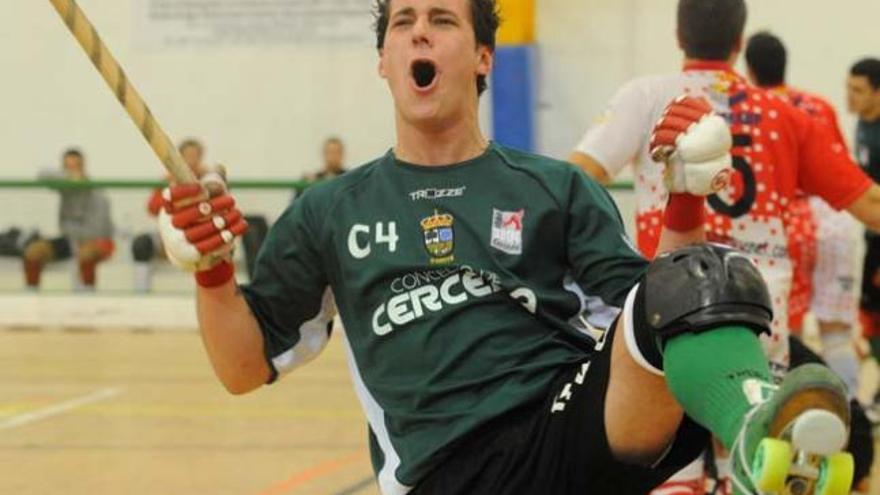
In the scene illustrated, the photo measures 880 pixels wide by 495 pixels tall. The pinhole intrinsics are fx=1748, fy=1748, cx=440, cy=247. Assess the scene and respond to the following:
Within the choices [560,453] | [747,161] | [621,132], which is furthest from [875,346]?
[560,453]

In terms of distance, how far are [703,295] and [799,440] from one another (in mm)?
390

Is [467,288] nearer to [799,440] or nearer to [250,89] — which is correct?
[799,440]

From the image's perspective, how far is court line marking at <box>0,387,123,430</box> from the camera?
848 centimetres

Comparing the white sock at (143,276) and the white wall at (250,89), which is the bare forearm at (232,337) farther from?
the white wall at (250,89)

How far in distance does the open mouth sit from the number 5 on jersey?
0.99 feet

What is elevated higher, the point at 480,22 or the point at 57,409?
the point at 480,22

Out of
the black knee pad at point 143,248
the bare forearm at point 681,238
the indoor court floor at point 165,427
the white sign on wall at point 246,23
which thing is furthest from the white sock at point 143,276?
the bare forearm at point 681,238

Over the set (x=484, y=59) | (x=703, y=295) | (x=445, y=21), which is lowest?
(x=703, y=295)

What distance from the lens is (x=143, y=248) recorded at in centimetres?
1210

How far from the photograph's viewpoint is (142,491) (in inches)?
263

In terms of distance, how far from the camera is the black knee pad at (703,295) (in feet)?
9.69

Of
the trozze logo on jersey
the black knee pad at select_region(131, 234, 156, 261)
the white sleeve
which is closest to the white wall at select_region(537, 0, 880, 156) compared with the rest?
the black knee pad at select_region(131, 234, 156, 261)

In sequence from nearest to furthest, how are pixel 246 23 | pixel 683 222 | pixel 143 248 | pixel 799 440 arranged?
pixel 799 440
pixel 683 222
pixel 143 248
pixel 246 23

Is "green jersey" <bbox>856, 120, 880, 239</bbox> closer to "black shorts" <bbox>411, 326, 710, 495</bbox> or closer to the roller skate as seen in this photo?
"black shorts" <bbox>411, 326, 710, 495</bbox>
